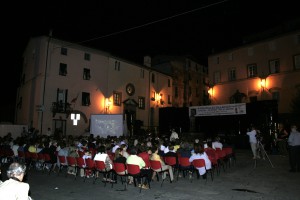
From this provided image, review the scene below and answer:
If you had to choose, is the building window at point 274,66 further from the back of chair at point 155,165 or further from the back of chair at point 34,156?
the back of chair at point 34,156

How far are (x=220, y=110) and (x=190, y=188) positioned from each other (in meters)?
17.1

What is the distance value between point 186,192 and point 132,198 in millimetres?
1777

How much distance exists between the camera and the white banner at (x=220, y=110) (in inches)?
920

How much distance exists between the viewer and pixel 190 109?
27.2m

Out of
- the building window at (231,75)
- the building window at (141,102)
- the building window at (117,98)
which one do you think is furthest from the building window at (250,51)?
the building window at (117,98)

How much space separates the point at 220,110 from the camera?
2447cm

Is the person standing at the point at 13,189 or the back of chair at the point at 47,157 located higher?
the person standing at the point at 13,189

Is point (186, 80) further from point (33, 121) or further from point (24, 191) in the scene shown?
point (24, 191)

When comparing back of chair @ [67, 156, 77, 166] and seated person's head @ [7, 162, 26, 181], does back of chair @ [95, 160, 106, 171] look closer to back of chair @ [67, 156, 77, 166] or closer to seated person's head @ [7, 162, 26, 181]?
back of chair @ [67, 156, 77, 166]

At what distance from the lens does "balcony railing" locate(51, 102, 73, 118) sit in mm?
25067

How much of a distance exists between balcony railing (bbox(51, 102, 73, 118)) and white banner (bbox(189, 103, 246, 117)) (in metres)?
13.1

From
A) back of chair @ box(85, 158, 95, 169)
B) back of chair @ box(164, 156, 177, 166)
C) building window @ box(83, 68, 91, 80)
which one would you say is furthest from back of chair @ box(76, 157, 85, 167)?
building window @ box(83, 68, 91, 80)

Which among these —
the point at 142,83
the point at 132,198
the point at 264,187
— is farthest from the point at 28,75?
the point at 264,187

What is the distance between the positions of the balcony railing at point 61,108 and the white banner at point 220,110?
43.1 ft
